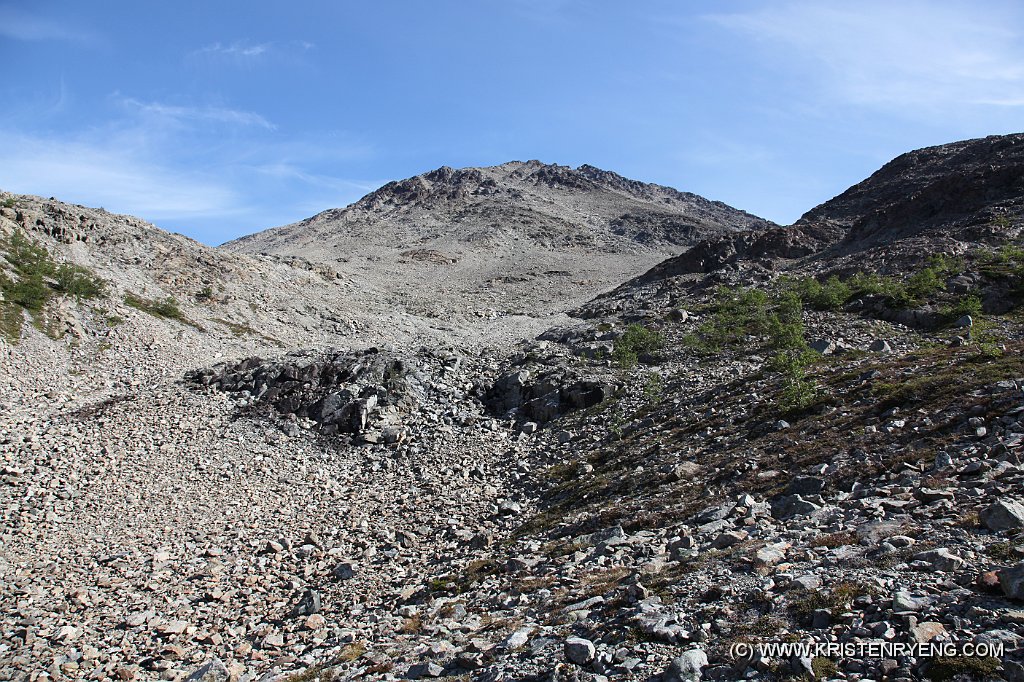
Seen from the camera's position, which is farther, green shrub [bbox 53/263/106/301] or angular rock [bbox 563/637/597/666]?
green shrub [bbox 53/263/106/301]

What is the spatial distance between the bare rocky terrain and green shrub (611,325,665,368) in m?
0.32

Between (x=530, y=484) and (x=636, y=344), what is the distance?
12.6m

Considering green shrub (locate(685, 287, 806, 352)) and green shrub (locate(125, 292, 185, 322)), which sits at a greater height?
green shrub (locate(125, 292, 185, 322))

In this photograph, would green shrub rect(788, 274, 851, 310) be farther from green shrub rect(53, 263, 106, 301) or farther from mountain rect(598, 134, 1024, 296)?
green shrub rect(53, 263, 106, 301)

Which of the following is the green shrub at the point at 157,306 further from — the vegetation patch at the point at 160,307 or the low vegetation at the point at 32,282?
the low vegetation at the point at 32,282

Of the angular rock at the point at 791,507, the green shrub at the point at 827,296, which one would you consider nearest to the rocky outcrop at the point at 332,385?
the angular rock at the point at 791,507

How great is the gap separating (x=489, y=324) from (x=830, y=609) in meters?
46.0

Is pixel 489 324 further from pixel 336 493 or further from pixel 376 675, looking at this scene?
pixel 376 675

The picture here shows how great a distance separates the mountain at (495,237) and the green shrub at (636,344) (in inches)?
1018

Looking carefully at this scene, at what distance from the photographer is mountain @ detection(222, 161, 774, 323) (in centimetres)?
7600

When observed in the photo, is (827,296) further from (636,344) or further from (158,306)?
(158,306)

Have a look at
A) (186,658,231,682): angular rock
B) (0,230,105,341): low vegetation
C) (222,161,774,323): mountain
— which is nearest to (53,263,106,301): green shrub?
(0,230,105,341): low vegetation

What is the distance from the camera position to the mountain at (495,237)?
76000 millimetres

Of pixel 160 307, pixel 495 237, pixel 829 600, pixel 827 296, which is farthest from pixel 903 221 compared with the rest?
pixel 495 237
